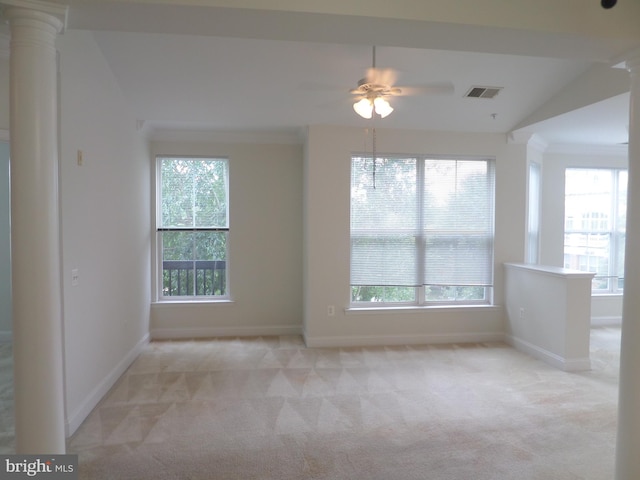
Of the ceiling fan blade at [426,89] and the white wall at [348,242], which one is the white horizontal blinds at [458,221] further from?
the ceiling fan blade at [426,89]

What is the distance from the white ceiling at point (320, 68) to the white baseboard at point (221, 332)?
99.4 inches

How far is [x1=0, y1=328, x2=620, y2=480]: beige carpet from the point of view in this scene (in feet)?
7.47

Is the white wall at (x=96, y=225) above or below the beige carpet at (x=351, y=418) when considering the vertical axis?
above

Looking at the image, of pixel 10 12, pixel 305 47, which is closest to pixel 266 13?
pixel 10 12

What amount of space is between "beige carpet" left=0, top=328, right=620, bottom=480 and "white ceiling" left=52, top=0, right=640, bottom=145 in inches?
95.4

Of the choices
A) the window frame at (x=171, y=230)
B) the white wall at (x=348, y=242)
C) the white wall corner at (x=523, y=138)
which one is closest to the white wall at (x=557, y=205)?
the white wall corner at (x=523, y=138)

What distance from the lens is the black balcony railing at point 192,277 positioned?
483 centimetres

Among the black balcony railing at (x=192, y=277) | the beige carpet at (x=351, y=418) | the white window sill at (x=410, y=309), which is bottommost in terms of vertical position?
the beige carpet at (x=351, y=418)

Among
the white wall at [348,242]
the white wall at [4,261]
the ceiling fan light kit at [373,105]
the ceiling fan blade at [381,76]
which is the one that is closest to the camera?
the ceiling fan blade at [381,76]

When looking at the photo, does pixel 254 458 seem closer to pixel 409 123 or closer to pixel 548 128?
pixel 409 123

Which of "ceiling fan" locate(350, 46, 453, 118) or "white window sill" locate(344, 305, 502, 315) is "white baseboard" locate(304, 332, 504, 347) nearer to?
"white window sill" locate(344, 305, 502, 315)

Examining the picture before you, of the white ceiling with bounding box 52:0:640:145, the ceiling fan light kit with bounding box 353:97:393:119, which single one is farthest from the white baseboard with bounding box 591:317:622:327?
the ceiling fan light kit with bounding box 353:97:393:119

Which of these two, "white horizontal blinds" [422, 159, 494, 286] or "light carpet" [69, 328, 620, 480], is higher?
"white horizontal blinds" [422, 159, 494, 286]

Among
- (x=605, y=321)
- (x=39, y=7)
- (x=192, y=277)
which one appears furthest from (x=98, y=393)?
(x=605, y=321)
